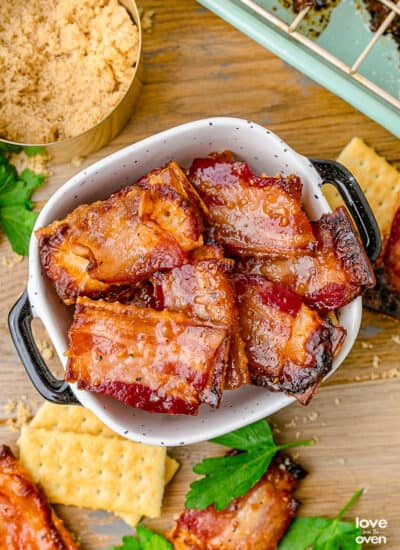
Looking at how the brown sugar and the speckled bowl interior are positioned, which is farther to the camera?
the brown sugar

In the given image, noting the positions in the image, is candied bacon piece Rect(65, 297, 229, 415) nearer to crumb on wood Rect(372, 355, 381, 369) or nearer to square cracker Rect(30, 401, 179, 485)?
square cracker Rect(30, 401, 179, 485)

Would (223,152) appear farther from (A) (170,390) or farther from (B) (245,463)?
(B) (245,463)

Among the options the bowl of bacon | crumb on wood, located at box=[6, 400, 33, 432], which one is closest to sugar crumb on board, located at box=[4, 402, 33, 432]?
crumb on wood, located at box=[6, 400, 33, 432]

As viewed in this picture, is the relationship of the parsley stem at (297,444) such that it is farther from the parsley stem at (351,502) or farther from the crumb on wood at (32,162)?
the crumb on wood at (32,162)

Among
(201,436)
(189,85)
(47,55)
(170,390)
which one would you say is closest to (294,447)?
(201,436)

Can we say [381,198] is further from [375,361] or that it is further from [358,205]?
[375,361]

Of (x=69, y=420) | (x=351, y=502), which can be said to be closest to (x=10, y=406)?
(x=69, y=420)
